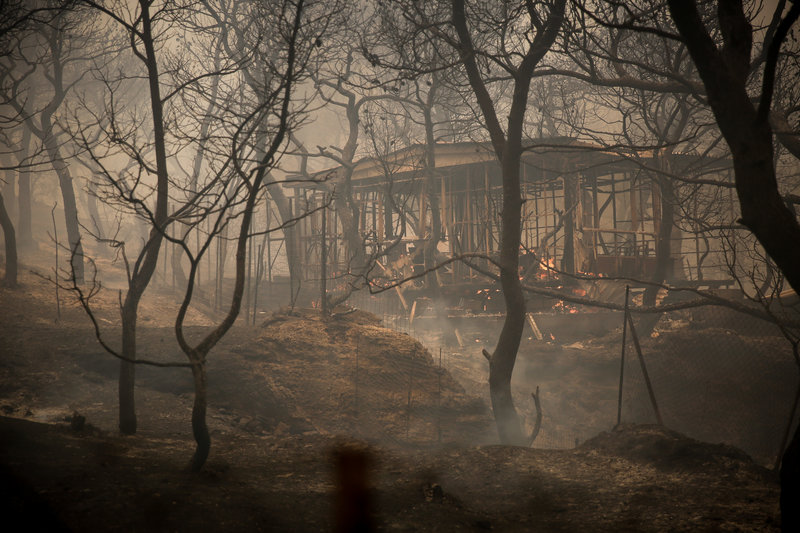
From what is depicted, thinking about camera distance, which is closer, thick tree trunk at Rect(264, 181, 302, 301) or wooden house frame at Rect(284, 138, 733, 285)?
wooden house frame at Rect(284, 138, 733, 285)

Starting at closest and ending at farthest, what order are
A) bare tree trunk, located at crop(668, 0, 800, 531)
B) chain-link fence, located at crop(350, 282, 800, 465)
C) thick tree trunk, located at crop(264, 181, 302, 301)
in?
1. bare tree trunk, located at crop(668, 0, 800, 531)
2. chain-link fence, located at crop(350, 282, 800, 465)
3. thick tree trunk, located at crop(264, 181, 302, 301)

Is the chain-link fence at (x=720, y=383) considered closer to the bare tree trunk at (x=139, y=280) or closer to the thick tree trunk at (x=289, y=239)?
the bare tree trunk at (x=139, y=280)

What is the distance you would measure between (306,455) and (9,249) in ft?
38.2

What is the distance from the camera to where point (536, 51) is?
6.40 meters

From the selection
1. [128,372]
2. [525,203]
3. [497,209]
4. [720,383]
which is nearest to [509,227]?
[128,372]

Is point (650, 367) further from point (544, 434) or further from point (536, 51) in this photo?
point (536, 51)

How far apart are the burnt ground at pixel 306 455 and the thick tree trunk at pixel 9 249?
3.90m

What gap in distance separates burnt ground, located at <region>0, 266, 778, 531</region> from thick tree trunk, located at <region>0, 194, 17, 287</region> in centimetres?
390

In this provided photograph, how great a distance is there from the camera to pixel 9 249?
508 inches

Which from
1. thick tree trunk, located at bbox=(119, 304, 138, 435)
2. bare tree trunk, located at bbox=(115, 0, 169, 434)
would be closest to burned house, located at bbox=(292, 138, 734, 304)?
bare tree trunk, located at bbox=(115, 0, 169, 434)

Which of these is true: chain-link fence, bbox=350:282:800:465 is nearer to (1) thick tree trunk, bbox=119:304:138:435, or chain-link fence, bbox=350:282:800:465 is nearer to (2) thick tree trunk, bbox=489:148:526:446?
(2) thick tree trunk, bbox=489:148:526:446

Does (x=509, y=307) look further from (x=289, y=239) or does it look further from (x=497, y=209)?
(x=289, y=239)

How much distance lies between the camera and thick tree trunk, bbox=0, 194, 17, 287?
12.5 meters

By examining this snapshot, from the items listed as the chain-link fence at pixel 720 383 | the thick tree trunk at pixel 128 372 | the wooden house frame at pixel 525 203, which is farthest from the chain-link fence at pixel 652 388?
the thick tree trunk at pixel 128 372
